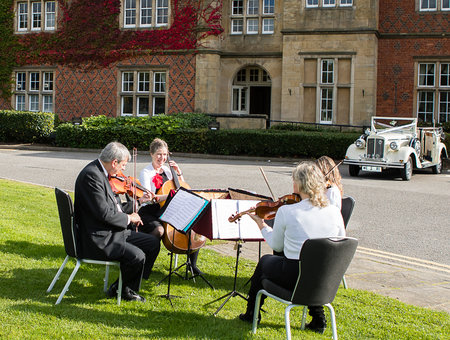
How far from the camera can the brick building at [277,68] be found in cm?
2336

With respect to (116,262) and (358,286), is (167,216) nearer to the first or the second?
(116,262)

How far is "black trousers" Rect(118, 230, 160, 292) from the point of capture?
207 inches

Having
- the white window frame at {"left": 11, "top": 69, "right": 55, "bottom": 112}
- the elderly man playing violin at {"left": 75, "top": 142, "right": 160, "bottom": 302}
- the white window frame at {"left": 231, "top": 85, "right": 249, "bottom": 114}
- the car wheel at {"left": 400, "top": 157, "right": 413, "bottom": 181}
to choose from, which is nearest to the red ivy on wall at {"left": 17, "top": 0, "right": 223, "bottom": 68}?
the white window frame at {"left": 11, "top": 69, "right": 55, "bottom": 112}

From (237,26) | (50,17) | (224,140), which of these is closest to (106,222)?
(224,140)

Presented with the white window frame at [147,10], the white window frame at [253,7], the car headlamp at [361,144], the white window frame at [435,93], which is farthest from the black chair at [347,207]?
the white window frame at [147,10]

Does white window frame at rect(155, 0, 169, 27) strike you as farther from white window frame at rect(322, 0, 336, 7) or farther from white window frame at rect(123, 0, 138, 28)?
white window frame at rect(322, 0, 336, 7)

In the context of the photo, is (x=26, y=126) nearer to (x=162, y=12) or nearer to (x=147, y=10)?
(x=147, y=10)

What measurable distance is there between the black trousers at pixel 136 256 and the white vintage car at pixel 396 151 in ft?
35.8

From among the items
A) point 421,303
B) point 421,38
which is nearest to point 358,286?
point 421,303

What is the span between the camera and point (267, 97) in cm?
2711

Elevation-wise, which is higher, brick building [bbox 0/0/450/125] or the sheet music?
brick building [bbox 0/0/450/125]

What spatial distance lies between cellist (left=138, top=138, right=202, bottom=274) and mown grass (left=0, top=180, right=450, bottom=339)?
0.50m

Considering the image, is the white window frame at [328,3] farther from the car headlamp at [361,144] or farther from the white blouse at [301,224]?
the white blouse at [301,224]

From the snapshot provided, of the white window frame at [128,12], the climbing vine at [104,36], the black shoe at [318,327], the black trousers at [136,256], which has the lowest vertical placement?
the black shoe at [318,327]
